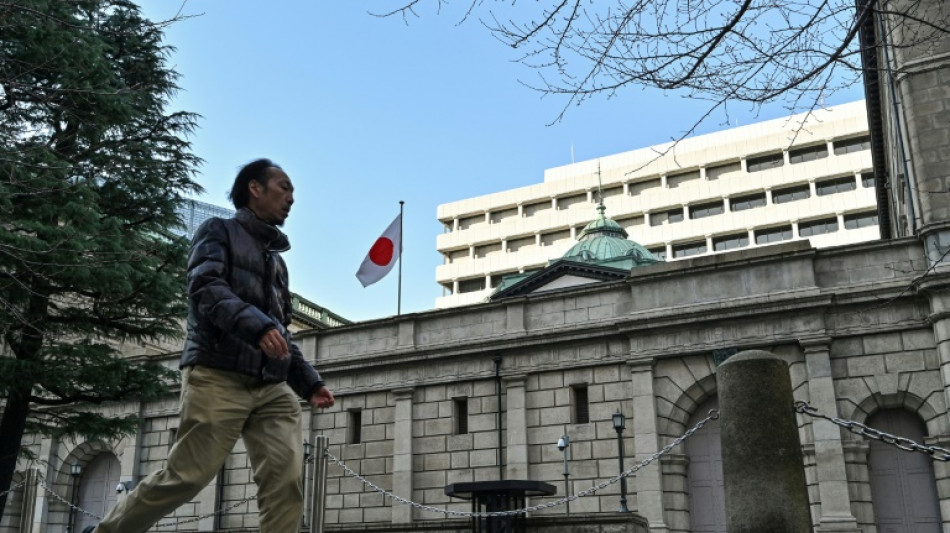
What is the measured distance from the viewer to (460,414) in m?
25.9

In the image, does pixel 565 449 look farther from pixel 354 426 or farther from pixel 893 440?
pixel 893 440

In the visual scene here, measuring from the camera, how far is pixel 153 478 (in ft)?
16.2

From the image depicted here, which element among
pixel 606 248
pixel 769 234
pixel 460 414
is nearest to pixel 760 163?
pixel 769 234

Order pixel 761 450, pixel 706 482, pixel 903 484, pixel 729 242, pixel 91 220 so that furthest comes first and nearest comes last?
pixel 729 242
pixel 706 482
pixel 903 484
pixel 91 220
pixel 761 450

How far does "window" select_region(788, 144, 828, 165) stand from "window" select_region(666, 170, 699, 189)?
353 inches

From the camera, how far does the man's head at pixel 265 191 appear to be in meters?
5.66

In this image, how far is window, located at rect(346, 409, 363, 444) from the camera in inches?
1073

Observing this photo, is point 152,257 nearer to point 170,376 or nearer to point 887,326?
point 170,376

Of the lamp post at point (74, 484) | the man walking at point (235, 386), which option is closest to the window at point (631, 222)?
the lamp post at point (74, 484)

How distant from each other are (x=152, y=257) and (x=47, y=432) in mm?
4651

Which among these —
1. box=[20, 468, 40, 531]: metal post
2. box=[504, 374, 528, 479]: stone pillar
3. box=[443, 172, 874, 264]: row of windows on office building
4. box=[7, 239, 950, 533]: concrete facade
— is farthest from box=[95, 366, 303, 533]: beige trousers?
box=[443, 172, 874, 264]: row of windows on office building

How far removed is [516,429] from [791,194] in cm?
6397

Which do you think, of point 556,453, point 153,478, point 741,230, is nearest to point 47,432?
point 556,453

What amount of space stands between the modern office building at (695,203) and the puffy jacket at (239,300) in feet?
213
